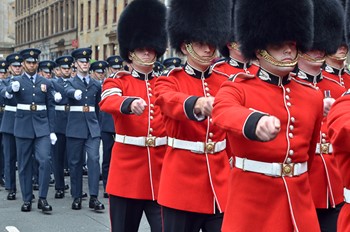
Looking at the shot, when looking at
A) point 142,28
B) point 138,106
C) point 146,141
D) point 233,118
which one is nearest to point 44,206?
point 142,28

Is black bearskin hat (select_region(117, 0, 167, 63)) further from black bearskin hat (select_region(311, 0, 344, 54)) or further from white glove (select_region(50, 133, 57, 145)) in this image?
white glove (select_region(50, 133, 57, 145))

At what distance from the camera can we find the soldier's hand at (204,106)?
441 cm

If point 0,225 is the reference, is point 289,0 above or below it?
above

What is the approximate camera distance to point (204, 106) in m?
4.50

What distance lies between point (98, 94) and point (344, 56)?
5.05 meters

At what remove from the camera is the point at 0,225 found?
8.59 metres

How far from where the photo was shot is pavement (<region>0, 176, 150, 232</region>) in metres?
8.41

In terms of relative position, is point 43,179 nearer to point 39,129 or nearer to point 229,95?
point 39,129

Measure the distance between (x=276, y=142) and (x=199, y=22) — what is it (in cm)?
172

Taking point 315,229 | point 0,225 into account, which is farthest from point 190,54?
point 0,225

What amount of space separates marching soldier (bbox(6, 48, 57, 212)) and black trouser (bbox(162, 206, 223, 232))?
4.64 metres

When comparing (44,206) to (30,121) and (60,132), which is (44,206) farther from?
(60,132)

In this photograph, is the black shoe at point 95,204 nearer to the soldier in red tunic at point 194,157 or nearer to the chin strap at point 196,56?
the soldier in red tunic at point 194,157

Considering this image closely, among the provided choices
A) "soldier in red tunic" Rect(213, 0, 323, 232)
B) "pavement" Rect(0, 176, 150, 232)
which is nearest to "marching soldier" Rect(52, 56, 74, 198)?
"pavement" Rect(0, 176, 150, 232)
